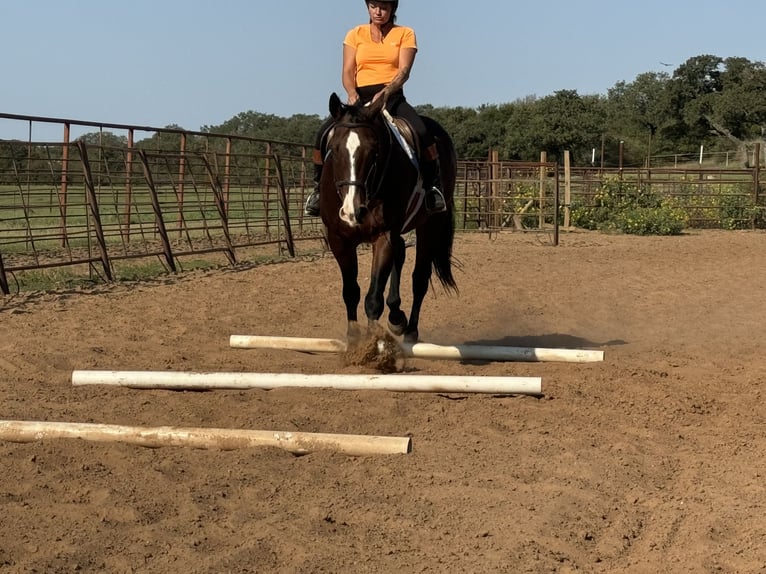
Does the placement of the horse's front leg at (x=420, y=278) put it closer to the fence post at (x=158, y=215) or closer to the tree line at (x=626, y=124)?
the fence post at (x=158, y=215)

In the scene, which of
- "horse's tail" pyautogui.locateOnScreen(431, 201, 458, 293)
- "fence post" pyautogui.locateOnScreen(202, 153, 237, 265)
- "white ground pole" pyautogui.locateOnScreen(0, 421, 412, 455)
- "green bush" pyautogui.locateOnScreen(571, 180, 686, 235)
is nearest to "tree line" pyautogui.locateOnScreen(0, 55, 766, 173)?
"green bush" pyautogui.locateOnScreen(571, 180, 686, 235)

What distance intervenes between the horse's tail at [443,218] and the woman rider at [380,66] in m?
0.75

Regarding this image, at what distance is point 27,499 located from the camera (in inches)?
151

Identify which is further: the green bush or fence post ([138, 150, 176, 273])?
the green bush

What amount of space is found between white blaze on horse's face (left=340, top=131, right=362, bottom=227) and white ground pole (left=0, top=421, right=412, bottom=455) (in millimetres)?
2166

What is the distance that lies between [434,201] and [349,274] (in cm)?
106

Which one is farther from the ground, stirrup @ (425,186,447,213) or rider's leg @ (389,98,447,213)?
rider's leg @ (389,98,447,213)

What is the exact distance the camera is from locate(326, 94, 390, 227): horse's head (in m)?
6.28

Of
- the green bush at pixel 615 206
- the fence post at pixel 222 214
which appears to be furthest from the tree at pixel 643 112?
the fence post at pixel 222 214

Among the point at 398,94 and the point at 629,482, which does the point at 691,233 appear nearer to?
the point at 398,94

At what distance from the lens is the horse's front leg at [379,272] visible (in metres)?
6.74

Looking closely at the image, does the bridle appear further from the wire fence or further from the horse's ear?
the wire fence

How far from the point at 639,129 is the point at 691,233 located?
49.4m

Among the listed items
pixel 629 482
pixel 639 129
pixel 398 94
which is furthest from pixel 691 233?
pixel 639 129
